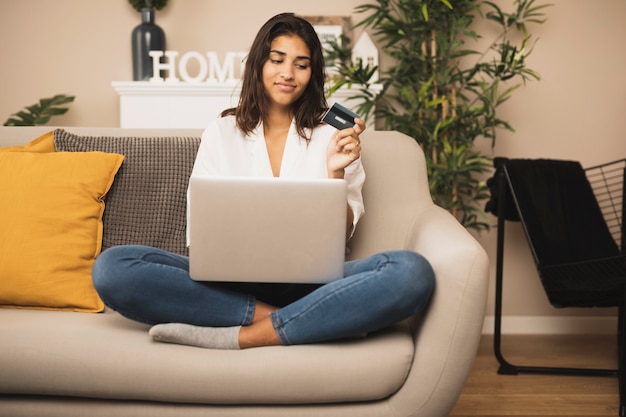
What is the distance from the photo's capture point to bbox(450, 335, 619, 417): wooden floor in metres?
2.33

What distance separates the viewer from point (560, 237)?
2.80m

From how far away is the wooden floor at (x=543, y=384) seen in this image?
7.63 feet

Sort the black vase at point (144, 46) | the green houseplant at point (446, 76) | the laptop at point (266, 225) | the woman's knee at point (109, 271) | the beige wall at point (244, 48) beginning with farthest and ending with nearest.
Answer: the beige wall at point (244, 48), the black vase at point (144, 46), the green houseplant at point (446, 76), the woman's knee at point (109, 271), the laptop at point (266, 225)

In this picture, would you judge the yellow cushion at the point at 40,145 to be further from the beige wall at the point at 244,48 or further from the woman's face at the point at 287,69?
the beige wall at the point at 244,48

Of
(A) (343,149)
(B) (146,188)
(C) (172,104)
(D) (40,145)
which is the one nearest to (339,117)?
(A) (343,149)

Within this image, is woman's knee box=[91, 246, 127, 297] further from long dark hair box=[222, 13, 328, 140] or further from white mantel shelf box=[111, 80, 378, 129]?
white mantel shelf box=[111, 80, 378, 129]

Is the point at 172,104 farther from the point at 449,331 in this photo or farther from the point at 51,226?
the point at 449,331

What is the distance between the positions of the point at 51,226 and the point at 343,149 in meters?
0.79

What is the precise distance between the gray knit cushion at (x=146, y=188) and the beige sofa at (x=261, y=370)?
0.45 m

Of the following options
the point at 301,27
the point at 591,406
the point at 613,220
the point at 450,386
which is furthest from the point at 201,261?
the point at 613,220

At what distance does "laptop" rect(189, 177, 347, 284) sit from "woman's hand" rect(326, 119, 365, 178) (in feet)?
1.29

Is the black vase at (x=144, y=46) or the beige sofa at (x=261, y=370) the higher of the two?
the black vase at (x=144, y=46)

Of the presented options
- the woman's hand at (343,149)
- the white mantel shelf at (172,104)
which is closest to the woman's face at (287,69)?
the woman's hand at (343,149)

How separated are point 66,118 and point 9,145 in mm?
1298
